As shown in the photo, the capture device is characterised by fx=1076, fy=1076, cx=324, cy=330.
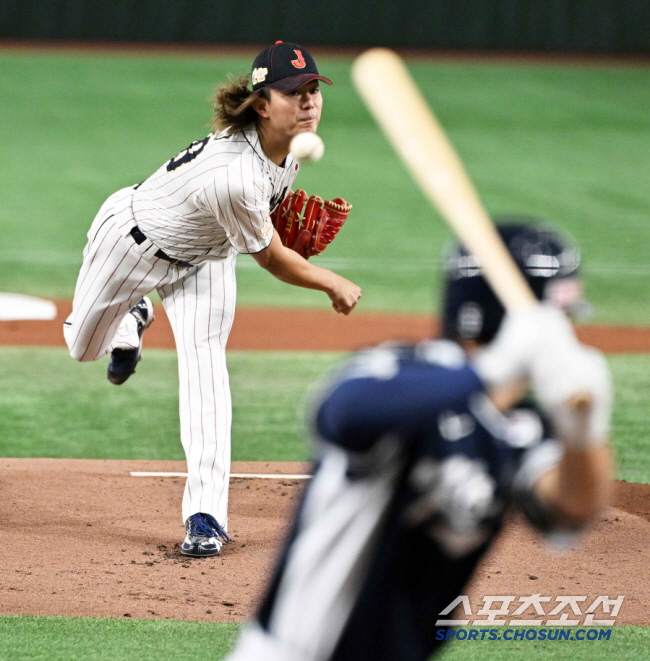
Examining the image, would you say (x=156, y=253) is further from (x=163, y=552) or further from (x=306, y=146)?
(x=163, y=552)

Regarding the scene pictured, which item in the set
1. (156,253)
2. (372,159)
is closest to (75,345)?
(156,253)

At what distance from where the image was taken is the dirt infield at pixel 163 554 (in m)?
3.91

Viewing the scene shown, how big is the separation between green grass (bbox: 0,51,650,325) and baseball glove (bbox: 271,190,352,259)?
544cm

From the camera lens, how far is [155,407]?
703 cm

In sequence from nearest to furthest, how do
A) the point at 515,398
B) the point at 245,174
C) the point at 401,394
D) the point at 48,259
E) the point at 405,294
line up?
the point at 401,394 → the point at 515,398 → the point at 245,174 → the point at 405,294 → the point at 48,259

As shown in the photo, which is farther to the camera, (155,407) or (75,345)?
(155,407)

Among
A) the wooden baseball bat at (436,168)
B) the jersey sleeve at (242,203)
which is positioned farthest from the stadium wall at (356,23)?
the wooden baseball bat at (436,168)

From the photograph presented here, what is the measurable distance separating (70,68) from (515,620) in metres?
19.4

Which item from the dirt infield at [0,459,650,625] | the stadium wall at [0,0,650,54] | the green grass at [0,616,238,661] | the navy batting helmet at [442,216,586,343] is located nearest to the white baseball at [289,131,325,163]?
the dirt infield at [0,459,650,625]

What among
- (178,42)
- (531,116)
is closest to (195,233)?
(531,116)

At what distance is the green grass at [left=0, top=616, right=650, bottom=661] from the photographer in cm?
342

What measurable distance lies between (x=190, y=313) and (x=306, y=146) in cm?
87

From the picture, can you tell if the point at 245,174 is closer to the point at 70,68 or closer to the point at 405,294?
the point at 405,294

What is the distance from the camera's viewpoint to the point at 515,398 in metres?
1.86
